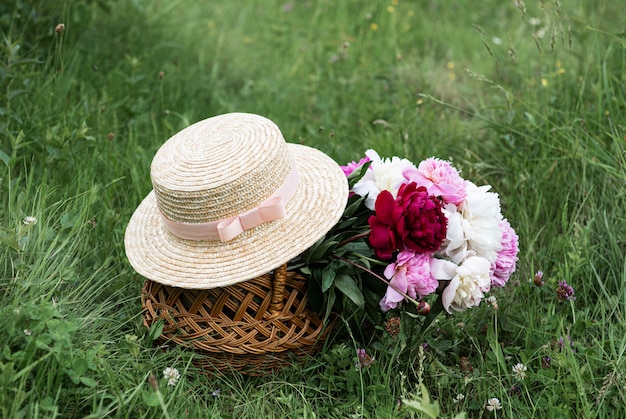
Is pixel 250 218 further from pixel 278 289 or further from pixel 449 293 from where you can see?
pixel 449 293

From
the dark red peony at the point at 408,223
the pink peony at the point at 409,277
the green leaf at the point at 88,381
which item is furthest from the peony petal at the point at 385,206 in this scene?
the green leaf at the point at 88,381

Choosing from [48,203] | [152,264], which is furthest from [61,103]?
[152,264]

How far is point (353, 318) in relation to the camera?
8.68ft

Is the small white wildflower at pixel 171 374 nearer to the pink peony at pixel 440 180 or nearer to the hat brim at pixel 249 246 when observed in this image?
the hat brim at pixel 249 246

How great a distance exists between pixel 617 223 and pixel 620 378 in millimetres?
887

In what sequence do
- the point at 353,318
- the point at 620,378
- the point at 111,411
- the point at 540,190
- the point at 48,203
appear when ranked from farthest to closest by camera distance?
the point at 540,190 → the point at 48,203 → the point at 353,318 → the point at 620,378 → the point at 111,411

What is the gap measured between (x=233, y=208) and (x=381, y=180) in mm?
538

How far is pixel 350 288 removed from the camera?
2414 mm

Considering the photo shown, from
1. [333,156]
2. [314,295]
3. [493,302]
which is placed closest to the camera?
[314,295]

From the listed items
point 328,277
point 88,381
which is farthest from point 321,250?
point 88,381

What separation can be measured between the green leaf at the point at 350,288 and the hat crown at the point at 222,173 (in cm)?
37

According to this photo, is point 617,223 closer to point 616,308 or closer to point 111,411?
point 616,308

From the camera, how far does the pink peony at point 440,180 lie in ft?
7.93

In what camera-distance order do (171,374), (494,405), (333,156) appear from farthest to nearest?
(333,156) → (494,405) → (171,374)
